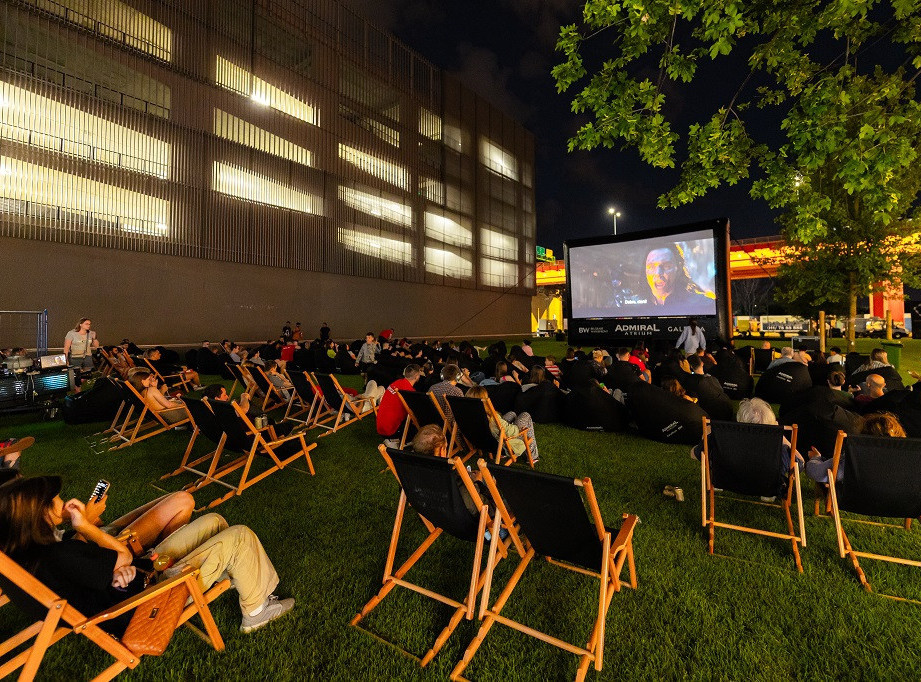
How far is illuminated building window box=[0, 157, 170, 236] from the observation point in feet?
43.0

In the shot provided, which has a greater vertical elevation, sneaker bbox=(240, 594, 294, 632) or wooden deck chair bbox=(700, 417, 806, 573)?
wooden deck chair bbox=(700, 417, 806, 573)

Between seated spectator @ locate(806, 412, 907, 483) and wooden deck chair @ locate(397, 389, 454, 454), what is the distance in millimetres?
3498

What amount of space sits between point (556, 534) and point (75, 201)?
18674 mm

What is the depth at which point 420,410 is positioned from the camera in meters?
5.46

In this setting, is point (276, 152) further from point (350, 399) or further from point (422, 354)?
point (350, 399)

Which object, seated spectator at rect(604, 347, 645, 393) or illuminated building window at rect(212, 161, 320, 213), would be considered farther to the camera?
illuminated building window at rect(212, 161, 320, 213)

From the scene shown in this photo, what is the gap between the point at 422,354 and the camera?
1148 centimetres

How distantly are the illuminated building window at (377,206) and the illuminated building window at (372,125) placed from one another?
11.3 feet

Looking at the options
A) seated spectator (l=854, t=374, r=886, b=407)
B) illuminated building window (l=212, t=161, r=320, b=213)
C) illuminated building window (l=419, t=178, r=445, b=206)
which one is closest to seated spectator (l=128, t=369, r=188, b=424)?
seated spectator (l=854, t=374, r=886, b=407)

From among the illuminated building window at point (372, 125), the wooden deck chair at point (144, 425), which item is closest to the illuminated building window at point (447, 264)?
the illuminated building window at point (372, 125)

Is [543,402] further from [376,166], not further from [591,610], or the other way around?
[376,166]

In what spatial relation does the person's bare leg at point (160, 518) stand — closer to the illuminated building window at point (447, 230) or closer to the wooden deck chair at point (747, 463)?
the wooden deck chair at point (747, 463)

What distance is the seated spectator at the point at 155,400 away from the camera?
590 cm

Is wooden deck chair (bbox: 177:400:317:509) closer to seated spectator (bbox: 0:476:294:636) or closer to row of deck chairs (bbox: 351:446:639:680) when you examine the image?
seated spectator (bbox: 0:476:294:636)
